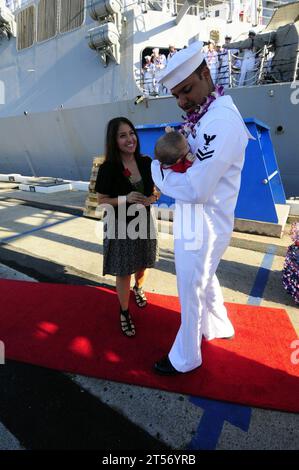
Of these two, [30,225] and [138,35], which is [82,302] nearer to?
[30,225]

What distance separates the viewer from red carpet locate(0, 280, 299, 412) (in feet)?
7.54

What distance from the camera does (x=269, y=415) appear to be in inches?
81.2

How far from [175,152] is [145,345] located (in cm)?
173

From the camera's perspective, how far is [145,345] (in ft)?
8.98

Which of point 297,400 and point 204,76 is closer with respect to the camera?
point 204,76

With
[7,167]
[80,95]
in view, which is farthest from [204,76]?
[7,167]

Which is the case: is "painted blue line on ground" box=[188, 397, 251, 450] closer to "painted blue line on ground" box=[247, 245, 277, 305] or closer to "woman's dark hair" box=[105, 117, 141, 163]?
"painted blue line on ground" box=[247, 245, 277, 305]

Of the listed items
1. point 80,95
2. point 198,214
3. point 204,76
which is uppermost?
point 80,95

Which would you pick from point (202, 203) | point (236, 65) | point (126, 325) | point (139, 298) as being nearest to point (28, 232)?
point (139, 298)

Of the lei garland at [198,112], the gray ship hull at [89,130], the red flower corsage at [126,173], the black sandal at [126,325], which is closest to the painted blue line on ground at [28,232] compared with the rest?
the black sandal at [126,325]

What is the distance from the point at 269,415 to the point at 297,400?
0.25 m

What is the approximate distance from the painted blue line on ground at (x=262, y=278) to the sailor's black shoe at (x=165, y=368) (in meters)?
1.45

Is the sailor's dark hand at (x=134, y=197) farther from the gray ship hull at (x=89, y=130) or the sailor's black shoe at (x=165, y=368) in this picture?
the gray ship hull at (x=89, y=130)

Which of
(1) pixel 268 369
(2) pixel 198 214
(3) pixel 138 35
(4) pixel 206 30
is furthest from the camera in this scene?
(4) pixel 206 30
